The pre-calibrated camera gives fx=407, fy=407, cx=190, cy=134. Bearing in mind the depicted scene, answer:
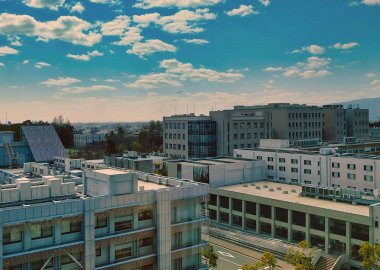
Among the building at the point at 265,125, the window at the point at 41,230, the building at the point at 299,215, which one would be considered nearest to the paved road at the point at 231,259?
the building at the point at 299,215

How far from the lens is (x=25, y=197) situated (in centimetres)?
3030

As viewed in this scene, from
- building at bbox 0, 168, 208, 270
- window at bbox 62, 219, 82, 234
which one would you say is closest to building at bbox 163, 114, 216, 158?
building at bbox 0, 168, 208, 270

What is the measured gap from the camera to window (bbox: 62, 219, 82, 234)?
2859 centimetres

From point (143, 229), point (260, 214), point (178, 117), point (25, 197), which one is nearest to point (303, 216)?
point (260, 214)

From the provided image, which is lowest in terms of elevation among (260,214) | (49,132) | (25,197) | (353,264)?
(353,264)

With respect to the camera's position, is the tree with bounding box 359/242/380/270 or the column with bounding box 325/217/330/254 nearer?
the tree with bounding box 359/242/380/270

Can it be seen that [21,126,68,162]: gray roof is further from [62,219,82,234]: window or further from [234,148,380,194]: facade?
[62,219,82,234]: window

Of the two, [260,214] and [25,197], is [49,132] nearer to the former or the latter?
[260,214]

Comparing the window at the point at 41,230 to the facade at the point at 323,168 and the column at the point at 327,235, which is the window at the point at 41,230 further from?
the facade at the point at 323,168

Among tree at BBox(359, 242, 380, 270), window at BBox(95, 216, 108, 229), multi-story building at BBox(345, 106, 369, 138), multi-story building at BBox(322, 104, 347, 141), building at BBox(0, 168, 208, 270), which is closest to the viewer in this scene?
building at BBox(0, 168, 208, 270)

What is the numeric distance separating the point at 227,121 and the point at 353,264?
6122 cm

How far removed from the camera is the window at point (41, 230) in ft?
89.7

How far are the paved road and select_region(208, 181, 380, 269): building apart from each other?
7.77m

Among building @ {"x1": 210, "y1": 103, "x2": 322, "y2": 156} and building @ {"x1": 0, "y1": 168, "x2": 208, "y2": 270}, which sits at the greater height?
building @ {"x1": 210, "y1": 103, "x2": 322, "y2": 156}
